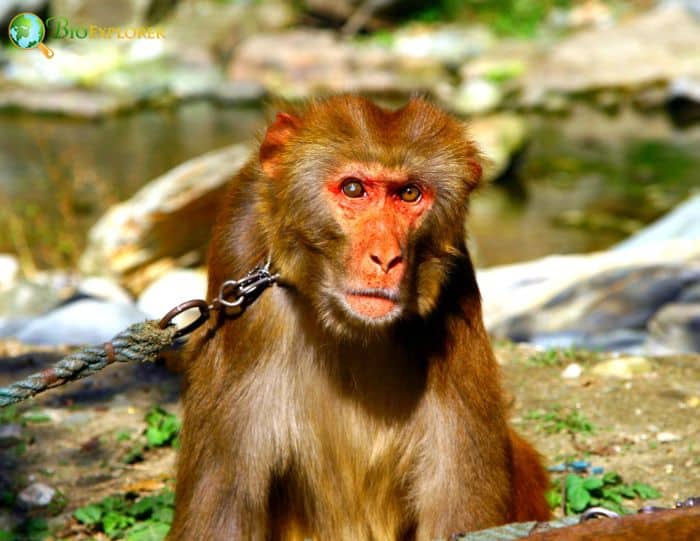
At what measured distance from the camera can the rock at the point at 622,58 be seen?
20234 millimetres

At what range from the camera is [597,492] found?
15.6 ft

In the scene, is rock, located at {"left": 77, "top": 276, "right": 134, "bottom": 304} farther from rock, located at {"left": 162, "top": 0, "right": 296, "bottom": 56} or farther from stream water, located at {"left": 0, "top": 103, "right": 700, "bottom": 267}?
rock, located at {"left": 162, "top": 0, "right": 296, "bottom": 56}

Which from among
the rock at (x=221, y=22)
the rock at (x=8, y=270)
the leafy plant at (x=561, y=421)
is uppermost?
the rock at (x=221, y=22)

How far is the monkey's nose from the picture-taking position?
351 cm

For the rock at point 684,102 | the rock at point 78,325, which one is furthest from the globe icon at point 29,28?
the rock at point 684,102

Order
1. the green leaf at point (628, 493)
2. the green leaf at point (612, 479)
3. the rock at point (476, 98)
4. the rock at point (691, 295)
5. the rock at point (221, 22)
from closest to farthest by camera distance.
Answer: the green leaf at point (628, 493), the green leaf at point (612, 479), the rock at point (691, 295), the rock at point (476, 98), the rock at point (221, 22)

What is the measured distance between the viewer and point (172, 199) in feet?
33.3

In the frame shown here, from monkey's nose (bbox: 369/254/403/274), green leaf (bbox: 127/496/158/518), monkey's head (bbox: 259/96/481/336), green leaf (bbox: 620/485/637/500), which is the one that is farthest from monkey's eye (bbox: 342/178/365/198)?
green leaf (bbox: 620/485/637/500)

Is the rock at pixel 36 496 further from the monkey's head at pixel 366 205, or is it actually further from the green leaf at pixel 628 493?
the green leaf at pixel 628 493

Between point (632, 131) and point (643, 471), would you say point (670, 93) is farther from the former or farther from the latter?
point (643, 471)

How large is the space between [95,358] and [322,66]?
18.7 meters

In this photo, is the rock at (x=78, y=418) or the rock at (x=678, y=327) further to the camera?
the rock at (x=678, y=327)

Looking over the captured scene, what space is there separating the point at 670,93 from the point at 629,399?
14.2 m

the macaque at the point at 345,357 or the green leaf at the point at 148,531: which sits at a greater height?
the macaque at the point at 345,357
